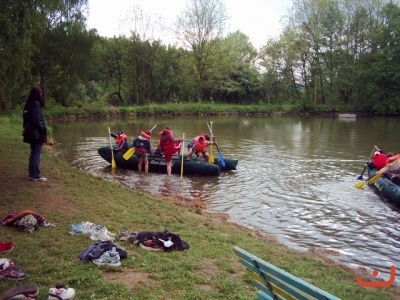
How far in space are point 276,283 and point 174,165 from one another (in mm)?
10839

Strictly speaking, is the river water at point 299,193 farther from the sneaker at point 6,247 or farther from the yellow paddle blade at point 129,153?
the sneaker at point 6,247

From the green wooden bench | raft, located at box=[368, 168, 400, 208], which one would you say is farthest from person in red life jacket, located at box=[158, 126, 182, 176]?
the green wooden bench

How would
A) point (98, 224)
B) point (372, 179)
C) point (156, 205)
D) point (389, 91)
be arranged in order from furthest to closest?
point (389, 91)
point (372, 179)
point (156, 205)
point (98, 224)

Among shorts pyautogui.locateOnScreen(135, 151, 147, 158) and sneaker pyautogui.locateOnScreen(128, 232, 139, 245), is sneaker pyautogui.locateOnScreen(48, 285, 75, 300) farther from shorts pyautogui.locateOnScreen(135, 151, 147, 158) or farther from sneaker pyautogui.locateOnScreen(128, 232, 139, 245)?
shorts pyautogui.locateOnScreen(135, 151, 147, 158)

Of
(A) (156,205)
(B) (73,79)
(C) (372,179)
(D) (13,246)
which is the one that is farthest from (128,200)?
(B) (73,79)

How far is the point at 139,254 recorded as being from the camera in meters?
5.08

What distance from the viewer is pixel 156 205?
812cm

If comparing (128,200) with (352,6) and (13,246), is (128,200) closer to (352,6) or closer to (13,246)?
(13,246)

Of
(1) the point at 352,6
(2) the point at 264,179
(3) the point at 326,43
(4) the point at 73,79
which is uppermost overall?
(1) the point at 352,6

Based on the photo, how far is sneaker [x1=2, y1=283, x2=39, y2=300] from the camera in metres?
3.53

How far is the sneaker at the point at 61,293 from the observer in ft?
11.9

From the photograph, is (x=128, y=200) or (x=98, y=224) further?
(x=128, y=200)

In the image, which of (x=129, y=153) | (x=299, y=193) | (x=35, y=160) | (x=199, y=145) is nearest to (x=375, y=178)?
(x=299, y=193)

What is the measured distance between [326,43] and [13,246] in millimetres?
47671
